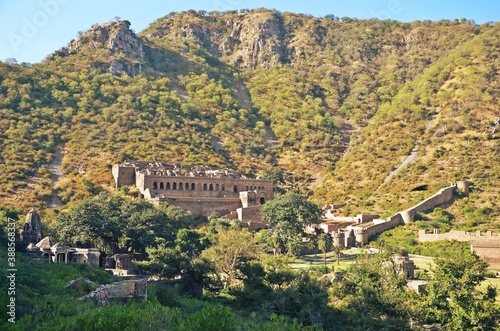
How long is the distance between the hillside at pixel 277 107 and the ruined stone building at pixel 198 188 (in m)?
4.49

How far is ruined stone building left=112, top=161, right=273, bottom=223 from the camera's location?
207ft

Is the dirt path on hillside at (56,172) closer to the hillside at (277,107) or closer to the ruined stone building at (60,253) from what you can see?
the hillside at (277,107)

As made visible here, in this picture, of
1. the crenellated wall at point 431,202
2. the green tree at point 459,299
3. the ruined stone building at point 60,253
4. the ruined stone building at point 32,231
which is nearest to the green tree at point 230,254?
the ruined stone building at point 60,253

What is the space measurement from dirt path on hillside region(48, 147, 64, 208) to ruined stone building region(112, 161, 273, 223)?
6664mm

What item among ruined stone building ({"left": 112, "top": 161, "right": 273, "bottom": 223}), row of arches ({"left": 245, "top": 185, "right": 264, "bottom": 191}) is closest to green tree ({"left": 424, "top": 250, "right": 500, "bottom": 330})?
→ ruined stone building ({"left": 112, "top": 161, "right": 273, "bottom": 223})

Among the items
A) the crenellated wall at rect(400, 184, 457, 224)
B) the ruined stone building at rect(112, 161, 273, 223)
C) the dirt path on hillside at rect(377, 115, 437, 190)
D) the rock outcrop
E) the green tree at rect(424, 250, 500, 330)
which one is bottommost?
the green tree at rect(424, 250, 500, 330)

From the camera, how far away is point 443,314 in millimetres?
30156

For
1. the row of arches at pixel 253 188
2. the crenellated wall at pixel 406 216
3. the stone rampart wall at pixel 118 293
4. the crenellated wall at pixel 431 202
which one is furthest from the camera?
the row of arches at pixel 253 188

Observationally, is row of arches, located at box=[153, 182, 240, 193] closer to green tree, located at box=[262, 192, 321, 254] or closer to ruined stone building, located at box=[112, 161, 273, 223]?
ruined stone building, located at box=[112, 161, 273, 223]

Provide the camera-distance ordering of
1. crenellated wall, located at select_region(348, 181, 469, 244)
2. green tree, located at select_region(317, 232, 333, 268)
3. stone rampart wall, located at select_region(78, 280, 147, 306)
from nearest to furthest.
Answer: stone rampart wall, located at select_region(78, 280, 147, 306), green tree, located at select_region(317, 232, 333, 268), crenellated wall, located at select_region(348, 181, 469, 244)

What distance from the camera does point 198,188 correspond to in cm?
6800

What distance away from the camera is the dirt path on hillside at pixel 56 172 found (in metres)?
64.0

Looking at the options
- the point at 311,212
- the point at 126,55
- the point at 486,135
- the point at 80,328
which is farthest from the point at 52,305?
the point at 126,55

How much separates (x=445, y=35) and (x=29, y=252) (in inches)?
4633
